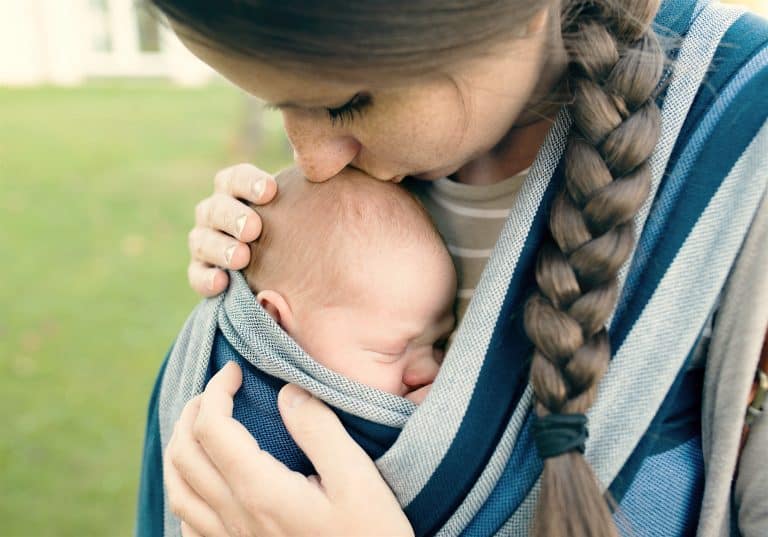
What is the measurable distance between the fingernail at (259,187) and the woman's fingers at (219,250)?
91 mm

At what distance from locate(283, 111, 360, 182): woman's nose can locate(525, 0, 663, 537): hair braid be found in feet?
1.08

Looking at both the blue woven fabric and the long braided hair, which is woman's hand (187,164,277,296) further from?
the blue woven fabric

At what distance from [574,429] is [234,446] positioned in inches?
20.1

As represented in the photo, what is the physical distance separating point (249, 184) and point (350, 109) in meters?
0.46

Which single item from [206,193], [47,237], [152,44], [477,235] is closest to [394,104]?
[477,235]

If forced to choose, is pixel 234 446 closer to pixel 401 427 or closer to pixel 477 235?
pixel 401 427

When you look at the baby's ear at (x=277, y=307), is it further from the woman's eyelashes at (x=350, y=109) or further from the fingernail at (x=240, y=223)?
the woman's eyelashes at (x=350, y=109)

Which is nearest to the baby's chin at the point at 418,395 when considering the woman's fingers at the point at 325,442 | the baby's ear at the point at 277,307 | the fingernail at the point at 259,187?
the woman's fingers at the point at 325,442

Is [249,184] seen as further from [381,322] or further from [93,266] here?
[93,266]

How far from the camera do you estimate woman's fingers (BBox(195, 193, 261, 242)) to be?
59.0 inches

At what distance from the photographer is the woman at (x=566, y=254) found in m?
1.07

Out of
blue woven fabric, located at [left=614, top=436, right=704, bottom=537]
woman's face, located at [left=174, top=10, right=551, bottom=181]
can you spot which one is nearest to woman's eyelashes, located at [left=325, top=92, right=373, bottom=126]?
woman's face, located at [left=174, top=10, right=551, bottom=181]

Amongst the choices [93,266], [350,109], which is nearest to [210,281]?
[350,109]

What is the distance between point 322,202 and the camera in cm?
144
